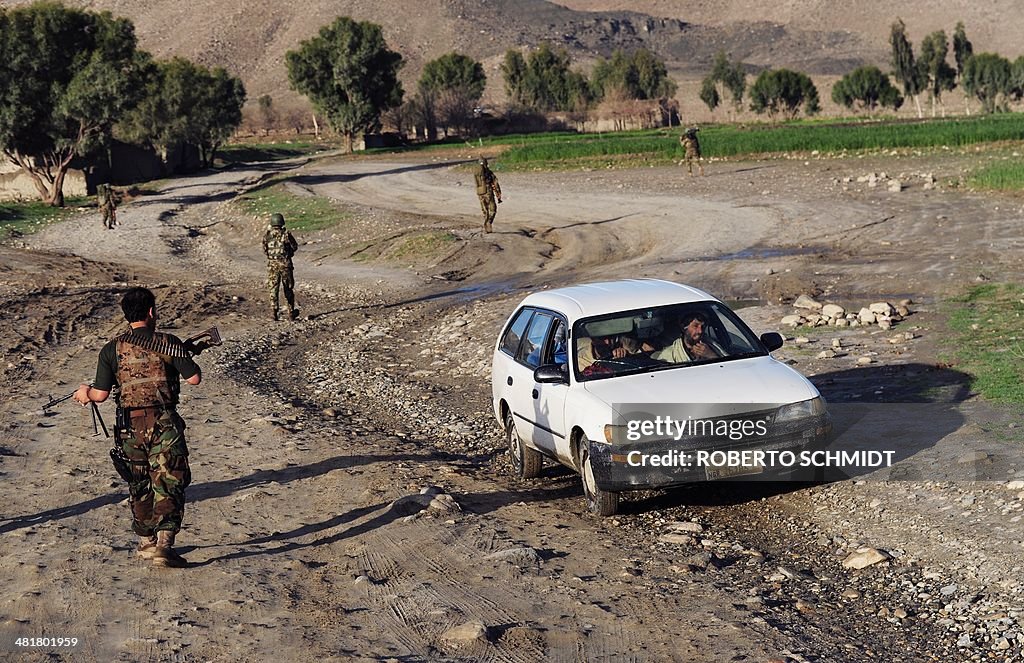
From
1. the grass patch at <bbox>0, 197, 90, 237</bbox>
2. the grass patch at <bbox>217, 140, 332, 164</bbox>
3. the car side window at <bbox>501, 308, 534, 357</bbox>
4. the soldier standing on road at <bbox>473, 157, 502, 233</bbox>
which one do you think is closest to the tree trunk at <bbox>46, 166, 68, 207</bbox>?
the grass patch at <bbox>0, 197, 90, 237</bbox>

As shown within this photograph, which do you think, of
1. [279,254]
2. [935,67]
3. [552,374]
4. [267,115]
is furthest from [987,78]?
[552,374]

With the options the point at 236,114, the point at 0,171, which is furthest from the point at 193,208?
the point at 236,114

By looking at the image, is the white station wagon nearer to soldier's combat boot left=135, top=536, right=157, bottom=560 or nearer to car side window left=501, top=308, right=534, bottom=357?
car side window left=501, top=308, right=534, bottom=357

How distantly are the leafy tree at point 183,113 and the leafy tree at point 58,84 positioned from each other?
13498mm

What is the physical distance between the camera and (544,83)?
154m

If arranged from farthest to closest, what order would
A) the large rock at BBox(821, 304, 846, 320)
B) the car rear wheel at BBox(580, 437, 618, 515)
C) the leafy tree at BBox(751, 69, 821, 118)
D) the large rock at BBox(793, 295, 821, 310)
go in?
the leafy tree at BBox(751, 69, 821, 118) < the large rock at BBox(793, 295, 821, 310) < the large rock at BBox(821, 304, 846, 320) < the car rear wheel at BBox(580, 437, 618, 515)

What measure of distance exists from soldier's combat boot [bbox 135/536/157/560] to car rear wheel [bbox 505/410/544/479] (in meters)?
3.28

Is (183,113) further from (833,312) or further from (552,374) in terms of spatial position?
(552,374)

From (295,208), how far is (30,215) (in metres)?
9.80

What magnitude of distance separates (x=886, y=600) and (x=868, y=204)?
2679 centimetres

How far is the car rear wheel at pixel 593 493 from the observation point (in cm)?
909

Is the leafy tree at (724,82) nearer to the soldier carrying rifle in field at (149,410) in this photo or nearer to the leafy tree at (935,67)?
the leafy tree at (935,67)

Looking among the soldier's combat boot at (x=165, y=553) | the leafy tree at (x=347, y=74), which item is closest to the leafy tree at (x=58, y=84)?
the soldier's combat boot at (x=165, y=553)

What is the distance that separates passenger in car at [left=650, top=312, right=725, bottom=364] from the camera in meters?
9.80
